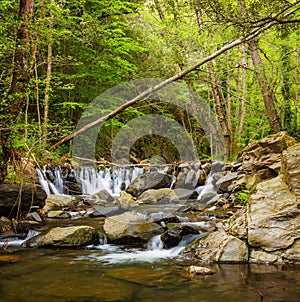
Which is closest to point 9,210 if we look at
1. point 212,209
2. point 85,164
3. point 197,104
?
point 212,209

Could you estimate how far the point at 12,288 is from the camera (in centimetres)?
390

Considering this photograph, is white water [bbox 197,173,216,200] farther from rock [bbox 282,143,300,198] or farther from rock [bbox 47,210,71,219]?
rock [bbox 282,143,300,198]

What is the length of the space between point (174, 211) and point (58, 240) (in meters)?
3.67

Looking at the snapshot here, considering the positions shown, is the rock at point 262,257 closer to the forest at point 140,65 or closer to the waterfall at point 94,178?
the forest at point 140,65

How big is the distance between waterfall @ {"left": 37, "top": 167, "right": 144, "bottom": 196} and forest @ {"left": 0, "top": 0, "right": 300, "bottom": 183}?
141 centimetres

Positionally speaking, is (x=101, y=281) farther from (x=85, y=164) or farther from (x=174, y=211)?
(x=85, y=164)

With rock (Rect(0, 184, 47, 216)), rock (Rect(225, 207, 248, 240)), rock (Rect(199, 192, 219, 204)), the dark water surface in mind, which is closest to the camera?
the dark water surface

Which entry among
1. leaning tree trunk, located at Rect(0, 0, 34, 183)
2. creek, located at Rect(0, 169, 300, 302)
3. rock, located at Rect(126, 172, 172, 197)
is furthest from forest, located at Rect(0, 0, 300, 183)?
rock, located at Rect(126, 172, 172, 197)

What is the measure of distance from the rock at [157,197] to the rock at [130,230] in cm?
378

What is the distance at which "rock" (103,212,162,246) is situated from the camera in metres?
6.16

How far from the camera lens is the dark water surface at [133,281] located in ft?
11.9

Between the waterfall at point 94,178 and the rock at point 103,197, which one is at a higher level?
the waterfall at point 94,178

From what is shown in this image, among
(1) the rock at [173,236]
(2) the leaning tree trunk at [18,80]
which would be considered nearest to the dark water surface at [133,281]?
(1) the rock at [173,236]

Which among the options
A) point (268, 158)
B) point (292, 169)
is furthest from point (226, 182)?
point (292, 169)
